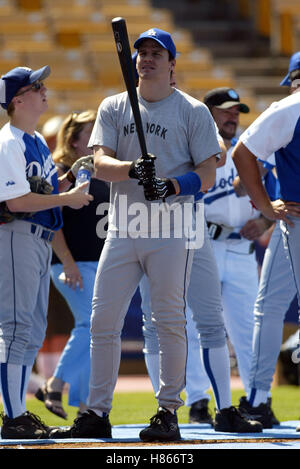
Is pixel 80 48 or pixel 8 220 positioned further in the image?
pixel 80 48

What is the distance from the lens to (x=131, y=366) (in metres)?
9.09

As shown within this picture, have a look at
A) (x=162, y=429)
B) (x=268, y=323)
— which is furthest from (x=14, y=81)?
(x=268, y=323)

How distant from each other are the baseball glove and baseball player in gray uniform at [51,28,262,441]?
1.07 feet

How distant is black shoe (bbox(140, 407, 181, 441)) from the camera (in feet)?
12.3

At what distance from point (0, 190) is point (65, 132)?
56.3 inches

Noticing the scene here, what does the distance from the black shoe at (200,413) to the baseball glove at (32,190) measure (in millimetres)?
1765

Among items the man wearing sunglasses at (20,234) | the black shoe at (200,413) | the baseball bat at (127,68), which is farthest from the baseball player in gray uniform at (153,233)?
the black shoe at (200,413)

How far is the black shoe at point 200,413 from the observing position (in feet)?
16.8

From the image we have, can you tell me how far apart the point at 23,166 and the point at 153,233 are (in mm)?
690

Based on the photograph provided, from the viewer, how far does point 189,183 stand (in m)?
3.77

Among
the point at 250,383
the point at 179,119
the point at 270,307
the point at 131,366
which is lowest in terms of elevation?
the point at 131,366

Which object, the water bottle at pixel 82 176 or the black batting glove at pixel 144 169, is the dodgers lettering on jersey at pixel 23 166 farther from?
the black batting glove at pixel 144 169
